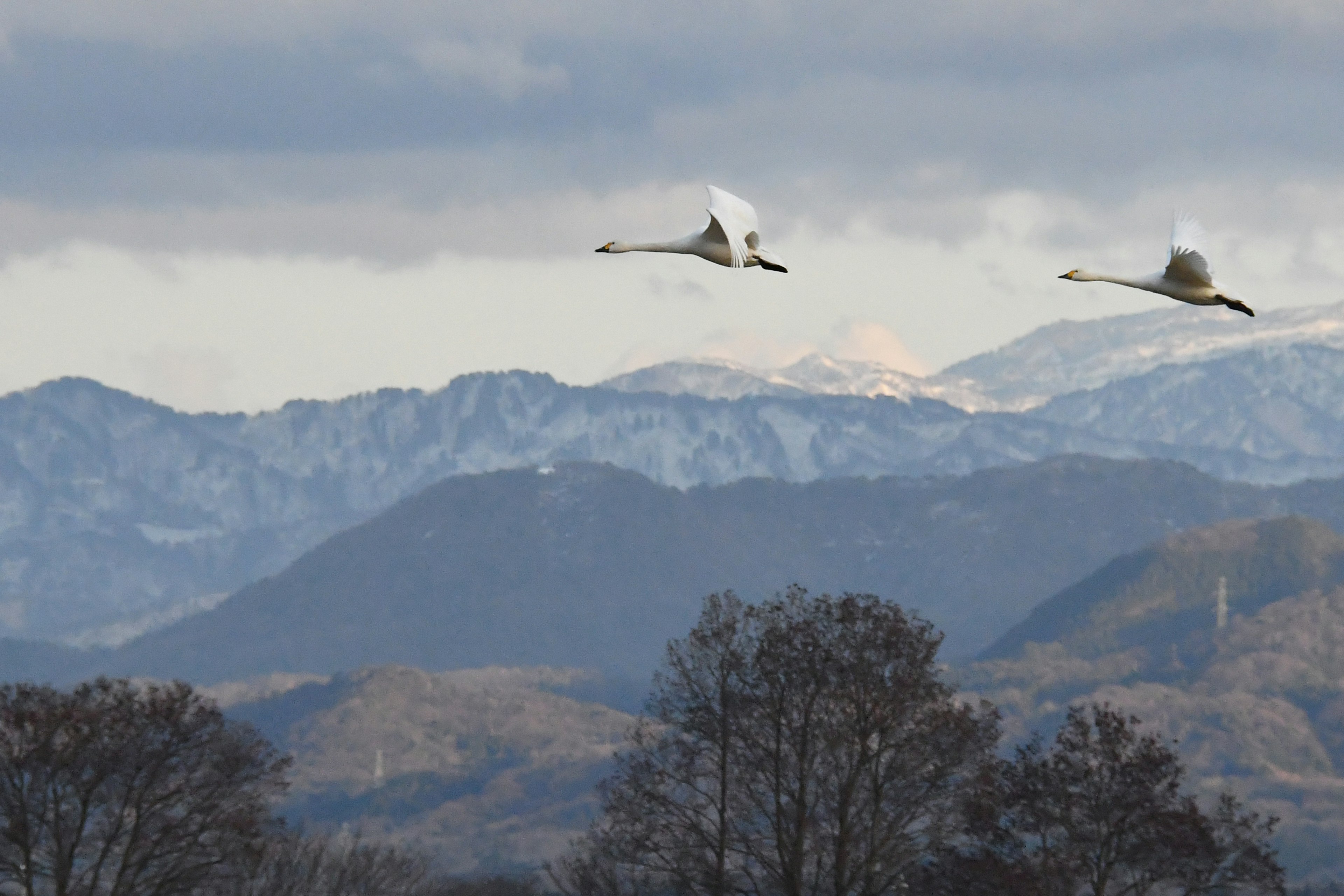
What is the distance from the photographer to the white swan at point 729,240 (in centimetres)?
5488

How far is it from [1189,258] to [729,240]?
12.4 meters

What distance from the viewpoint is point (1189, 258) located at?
58344 mm

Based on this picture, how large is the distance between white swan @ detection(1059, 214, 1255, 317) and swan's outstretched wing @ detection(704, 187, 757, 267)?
8.76 metres

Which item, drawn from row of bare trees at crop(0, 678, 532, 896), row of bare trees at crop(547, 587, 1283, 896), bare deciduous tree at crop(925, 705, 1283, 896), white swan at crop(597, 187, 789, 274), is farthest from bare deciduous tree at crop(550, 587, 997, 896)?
white swan at crop(597, 187, 789, 274)

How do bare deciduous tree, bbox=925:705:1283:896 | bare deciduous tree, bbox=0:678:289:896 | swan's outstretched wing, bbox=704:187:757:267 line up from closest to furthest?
swan's outstretched wing, bbox=704:187:757:267, bare deciduous tree, bbox=925:705:1283:896, bare deciduous tree, bbox=0:678:289:896

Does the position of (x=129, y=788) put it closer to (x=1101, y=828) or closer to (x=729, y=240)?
(x=1101, y=828)

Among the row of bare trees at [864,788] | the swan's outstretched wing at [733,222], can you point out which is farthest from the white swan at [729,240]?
the row of bare trees at [864,788]

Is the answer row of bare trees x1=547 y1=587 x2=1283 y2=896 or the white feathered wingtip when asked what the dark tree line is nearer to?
row of bare trees x1=547 y1=587 x2=1283 y2=896

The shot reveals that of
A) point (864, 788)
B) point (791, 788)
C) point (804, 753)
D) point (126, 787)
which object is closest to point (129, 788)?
point (126, 787)

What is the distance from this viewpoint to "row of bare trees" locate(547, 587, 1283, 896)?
3610 inches

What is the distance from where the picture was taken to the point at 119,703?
98.0 m

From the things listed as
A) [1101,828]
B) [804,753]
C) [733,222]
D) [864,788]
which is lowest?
[1101,828]

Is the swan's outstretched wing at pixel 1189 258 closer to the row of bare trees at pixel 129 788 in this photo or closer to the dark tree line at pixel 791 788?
the dark tree line at pixel 791 788

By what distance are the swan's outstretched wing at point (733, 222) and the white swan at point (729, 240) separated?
13 millimetres
